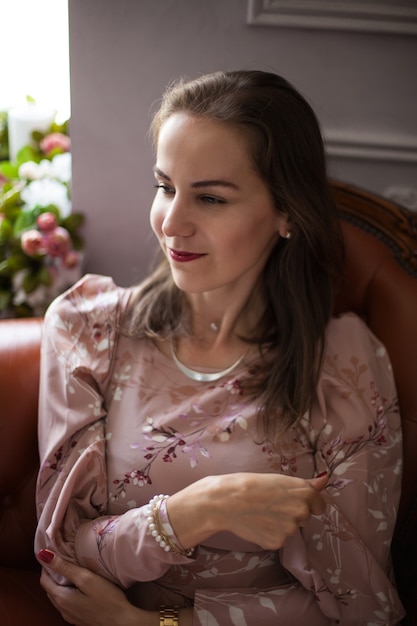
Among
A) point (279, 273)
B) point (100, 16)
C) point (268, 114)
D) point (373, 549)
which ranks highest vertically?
point (100, 16)

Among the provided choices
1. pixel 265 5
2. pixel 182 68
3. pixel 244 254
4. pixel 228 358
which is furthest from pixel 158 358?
pixel 265 5

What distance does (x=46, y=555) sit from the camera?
1.22 meters

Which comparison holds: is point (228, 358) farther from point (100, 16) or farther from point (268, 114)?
point (100, 16)

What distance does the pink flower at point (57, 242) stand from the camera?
166cm

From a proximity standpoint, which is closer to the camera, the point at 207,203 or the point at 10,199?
the point at 207,203

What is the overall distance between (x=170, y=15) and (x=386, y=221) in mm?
632

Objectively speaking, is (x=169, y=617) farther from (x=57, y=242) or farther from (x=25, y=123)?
(x=25, y=123)

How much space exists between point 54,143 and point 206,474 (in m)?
1.08

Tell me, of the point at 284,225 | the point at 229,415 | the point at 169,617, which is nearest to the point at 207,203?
the point at 284,225

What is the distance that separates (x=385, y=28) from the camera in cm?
149

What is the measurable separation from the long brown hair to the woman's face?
0.09 feet

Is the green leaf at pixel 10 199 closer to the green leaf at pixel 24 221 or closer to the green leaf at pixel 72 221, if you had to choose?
the green leaf at pixel 24 221

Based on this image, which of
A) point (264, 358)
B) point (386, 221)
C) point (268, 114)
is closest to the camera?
point (268, 114)

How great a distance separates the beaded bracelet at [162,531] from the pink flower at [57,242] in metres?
0.71
